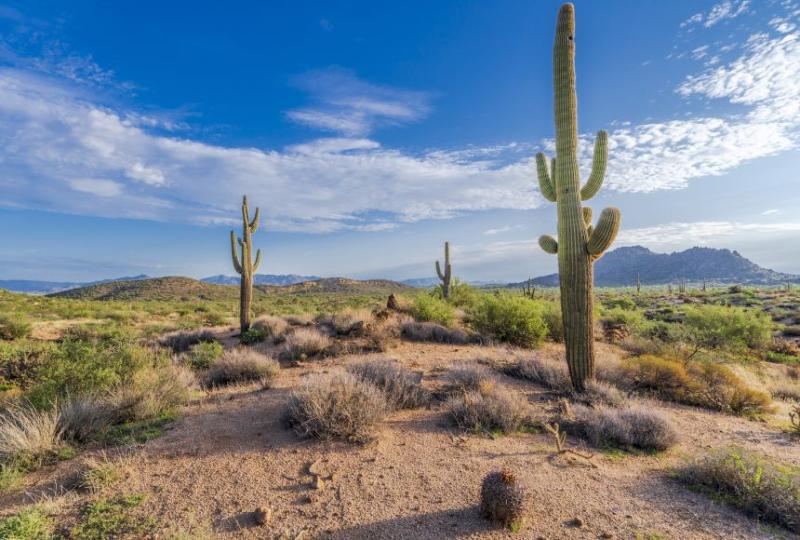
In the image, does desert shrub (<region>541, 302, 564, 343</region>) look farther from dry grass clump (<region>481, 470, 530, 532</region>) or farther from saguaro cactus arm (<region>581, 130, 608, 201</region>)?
dry grass clump (<region>481, 470, 530, 532</region>)

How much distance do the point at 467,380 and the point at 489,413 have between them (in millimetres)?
1465

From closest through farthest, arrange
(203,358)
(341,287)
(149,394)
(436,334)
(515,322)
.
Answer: (149,394) → (203,358) → (515,322) → (436,334) → (341,287)

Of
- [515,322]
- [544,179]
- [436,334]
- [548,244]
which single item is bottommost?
[436,334]

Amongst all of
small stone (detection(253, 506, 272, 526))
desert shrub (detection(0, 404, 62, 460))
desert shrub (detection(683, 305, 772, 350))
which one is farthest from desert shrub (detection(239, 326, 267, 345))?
desert shrub (detection(683, 305, 772, 350))

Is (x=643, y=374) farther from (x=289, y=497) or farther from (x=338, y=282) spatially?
(x=338, y=282)

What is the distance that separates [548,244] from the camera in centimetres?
777

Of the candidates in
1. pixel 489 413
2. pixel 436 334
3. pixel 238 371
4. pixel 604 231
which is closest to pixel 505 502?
pixel 489 413

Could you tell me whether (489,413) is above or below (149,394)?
below

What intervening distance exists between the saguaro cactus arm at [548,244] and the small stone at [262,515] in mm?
6521

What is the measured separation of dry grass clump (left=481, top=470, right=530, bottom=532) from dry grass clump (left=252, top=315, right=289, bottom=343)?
10.9 meters

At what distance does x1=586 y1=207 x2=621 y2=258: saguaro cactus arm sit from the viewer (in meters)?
6.66

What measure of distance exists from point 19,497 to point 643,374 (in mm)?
10257

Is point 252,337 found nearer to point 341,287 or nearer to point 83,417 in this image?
point 83,417

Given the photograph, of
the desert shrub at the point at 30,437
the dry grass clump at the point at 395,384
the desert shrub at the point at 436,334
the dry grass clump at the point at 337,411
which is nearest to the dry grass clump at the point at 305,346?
the desert shrub at the point at 436,334
